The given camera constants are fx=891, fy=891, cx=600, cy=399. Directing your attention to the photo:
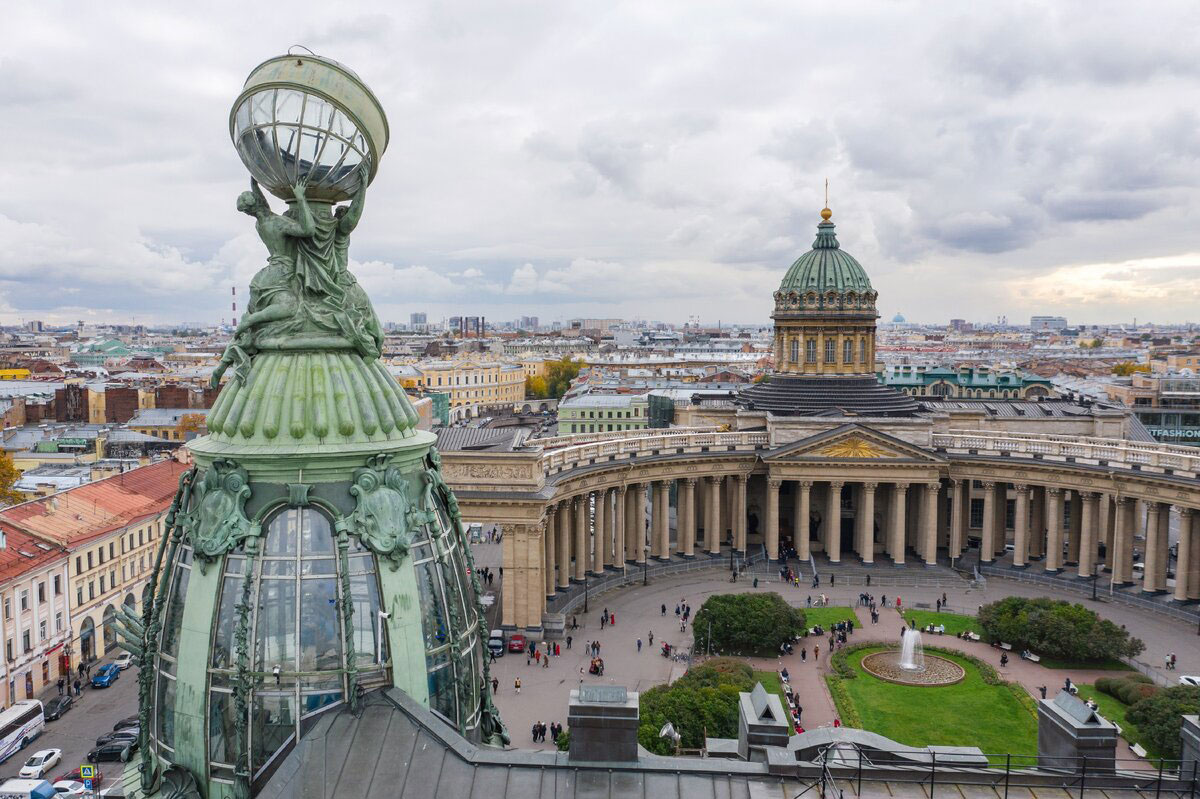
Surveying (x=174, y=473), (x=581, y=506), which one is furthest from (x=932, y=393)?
(x=174, y=473)

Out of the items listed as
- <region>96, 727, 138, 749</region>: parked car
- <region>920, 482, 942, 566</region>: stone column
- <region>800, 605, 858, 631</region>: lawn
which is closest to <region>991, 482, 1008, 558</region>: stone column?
<region>920, 482, 942, 566</region>: stone column

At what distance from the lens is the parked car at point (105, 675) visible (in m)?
52.2

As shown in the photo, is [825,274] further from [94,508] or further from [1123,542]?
[94,508]

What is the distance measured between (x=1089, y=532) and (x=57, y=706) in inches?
2746

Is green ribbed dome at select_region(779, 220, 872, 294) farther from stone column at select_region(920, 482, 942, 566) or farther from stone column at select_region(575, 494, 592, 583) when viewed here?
stone column at select_region(575, 494, 592, 583)

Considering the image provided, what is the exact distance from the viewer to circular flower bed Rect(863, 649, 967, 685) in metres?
49.8

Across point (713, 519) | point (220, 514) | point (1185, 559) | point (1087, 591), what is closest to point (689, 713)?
point (220, 514)

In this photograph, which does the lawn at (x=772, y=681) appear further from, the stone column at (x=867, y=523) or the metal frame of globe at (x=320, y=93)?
the metal frame of globe at (x=320, y=93)

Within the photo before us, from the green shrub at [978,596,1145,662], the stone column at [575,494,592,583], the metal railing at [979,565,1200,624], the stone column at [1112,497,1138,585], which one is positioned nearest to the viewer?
the green shrub at [978,596,1145,662]

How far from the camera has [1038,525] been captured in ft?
258

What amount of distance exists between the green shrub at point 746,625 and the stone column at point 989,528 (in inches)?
1107

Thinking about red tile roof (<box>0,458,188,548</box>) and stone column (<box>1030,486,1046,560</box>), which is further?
stone column (<box>1030,486,1046,560</box>)

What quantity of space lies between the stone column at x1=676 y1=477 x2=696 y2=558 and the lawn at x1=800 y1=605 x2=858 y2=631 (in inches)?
555

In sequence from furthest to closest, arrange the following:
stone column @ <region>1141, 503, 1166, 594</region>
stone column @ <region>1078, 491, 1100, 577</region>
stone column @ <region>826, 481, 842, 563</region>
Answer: stone column @ <region>826, 481, 842, 563</region>, stone column @ <region>1078, 491, 1100, 577</region>, stone column @ <region>1141, 503, 1166, 594</region>
